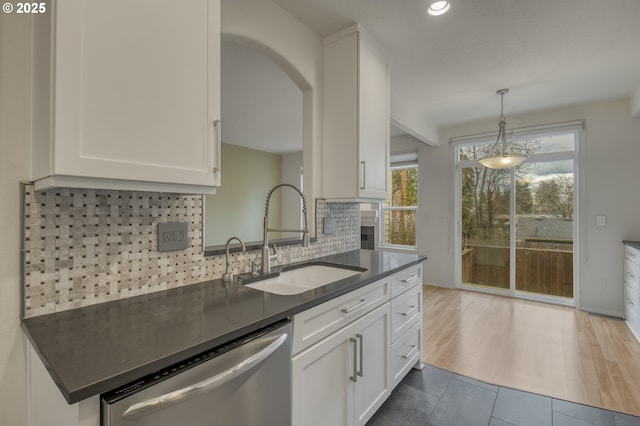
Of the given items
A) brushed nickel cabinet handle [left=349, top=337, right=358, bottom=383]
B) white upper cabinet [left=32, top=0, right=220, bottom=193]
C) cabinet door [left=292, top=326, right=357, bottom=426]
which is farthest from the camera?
brushed nickel cabinet handle [left=349, top=337, right=358, bottom=383]

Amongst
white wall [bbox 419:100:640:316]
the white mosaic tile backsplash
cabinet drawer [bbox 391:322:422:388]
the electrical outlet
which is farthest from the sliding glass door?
the white mosaic tile backsplash

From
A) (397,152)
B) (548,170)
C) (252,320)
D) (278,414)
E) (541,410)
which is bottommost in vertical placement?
(541,410)

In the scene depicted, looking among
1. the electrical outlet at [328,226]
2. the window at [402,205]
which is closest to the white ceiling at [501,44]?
the electrical outlet at [328,226]

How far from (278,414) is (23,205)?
1091 mm

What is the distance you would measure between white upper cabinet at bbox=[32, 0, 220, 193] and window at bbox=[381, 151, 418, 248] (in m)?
4.23

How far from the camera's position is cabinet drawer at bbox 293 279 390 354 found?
1.15 metres

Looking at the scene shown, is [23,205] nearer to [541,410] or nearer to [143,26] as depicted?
[143,26]

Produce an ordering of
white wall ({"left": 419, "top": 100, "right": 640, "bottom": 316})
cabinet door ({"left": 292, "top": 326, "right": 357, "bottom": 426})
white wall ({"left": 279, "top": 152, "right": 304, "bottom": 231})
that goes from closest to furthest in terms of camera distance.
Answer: cabinet door ({"left": 292, "top": 326, "right": 357, "bottom": 426}) < white wall ({"left": 419, "top": 100, "right": 640, "bottom": 316}) < white wall ({"left": 279, "top": 152, "right": 304, "bottom": 231})

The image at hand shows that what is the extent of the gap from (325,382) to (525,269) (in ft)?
13.3

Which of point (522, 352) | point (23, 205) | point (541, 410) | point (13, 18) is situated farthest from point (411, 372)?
point (13, 18)

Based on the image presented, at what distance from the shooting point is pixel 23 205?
0.97 meters

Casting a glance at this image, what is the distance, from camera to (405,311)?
203cm

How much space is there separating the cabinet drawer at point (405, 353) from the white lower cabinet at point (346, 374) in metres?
0.11

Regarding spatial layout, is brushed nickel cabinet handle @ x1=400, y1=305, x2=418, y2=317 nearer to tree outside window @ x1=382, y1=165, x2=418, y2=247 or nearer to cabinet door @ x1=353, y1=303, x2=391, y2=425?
cabinet door @ x1=353, y1=303, x2=391, y2=425
